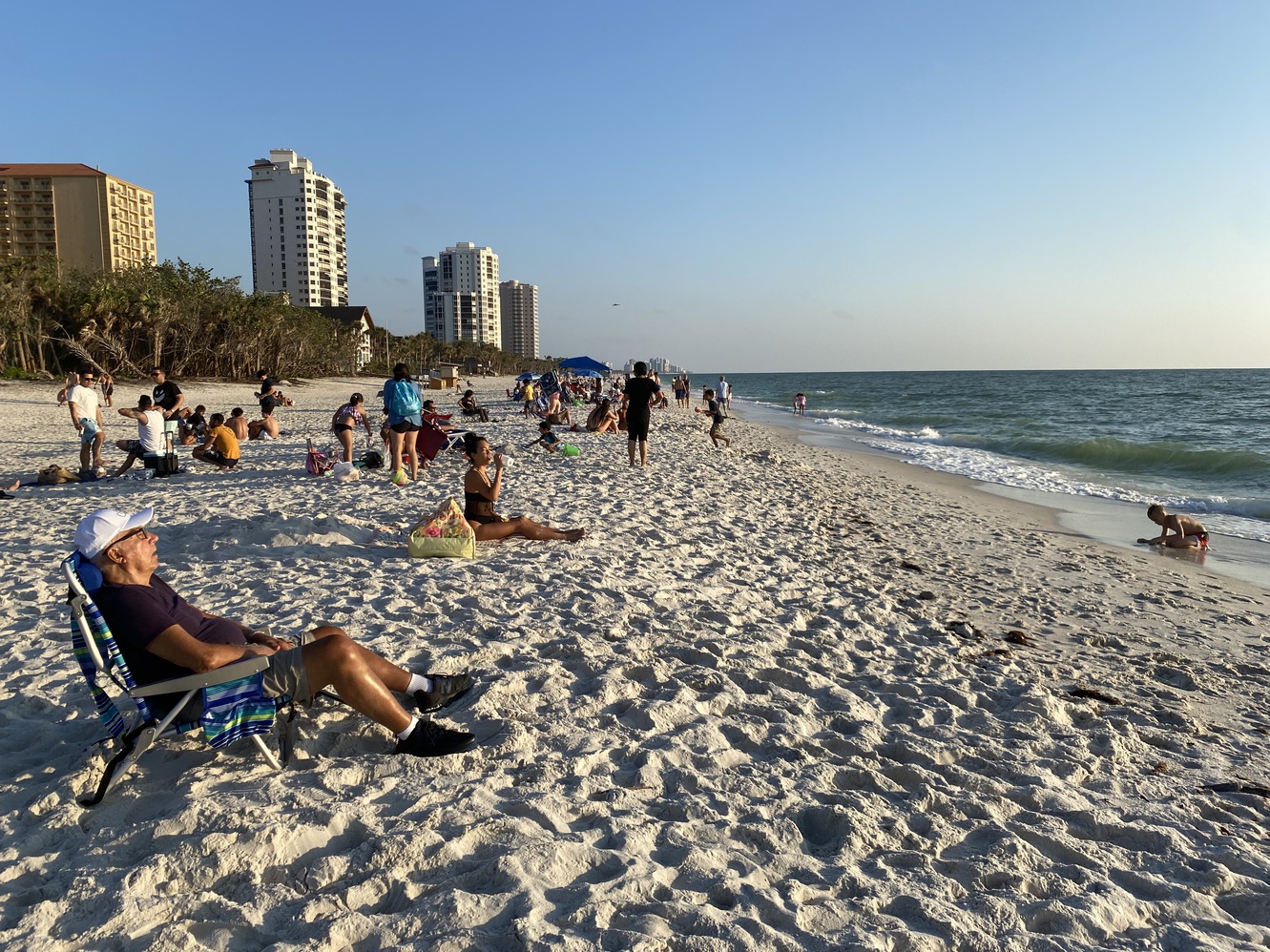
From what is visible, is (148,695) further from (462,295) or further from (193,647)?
(462,295)

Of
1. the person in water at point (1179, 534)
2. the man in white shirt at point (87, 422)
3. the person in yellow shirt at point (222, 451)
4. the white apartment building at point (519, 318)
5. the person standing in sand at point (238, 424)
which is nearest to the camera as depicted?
the person in water at point (1179, 534)

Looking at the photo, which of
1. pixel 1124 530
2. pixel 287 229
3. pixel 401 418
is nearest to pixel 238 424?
pixel 401 418

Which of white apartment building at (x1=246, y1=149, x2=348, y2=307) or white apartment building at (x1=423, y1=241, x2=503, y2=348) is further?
white apartment building at (x1=423, y1=241, x2=503, y2=348)

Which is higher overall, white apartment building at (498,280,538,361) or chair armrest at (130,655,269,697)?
white apartment building at (498,280,538,361)

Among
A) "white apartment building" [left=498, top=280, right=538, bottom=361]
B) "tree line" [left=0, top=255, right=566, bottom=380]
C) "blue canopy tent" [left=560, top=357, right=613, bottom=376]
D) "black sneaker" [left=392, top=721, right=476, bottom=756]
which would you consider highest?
"white apartment building" [left=498, top=280, right=538, bottom=361]

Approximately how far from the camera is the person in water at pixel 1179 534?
26.9 feet

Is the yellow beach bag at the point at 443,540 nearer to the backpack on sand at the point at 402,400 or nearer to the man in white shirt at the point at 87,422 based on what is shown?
the backpack on sand at the point at 402,400

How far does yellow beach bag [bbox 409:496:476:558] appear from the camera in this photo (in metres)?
6.05

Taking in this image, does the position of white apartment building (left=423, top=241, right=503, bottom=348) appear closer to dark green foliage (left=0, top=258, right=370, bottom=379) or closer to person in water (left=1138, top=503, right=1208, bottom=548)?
dark green foliage (left=0, top=258, right=370, bottom=379)

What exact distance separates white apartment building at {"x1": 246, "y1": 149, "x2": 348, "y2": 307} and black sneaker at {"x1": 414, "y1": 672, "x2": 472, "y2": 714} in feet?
373

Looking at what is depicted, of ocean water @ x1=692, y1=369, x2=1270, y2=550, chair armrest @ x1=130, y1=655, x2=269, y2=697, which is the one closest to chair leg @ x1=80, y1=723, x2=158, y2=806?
chair armrest @ x1=130, y1=655, x2=269, y2=697

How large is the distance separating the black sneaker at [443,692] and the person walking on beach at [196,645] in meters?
0.25

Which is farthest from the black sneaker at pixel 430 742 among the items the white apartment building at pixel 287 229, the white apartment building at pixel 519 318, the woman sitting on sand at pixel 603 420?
the white apartment building at pixel 519 318

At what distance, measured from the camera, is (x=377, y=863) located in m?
2.31
